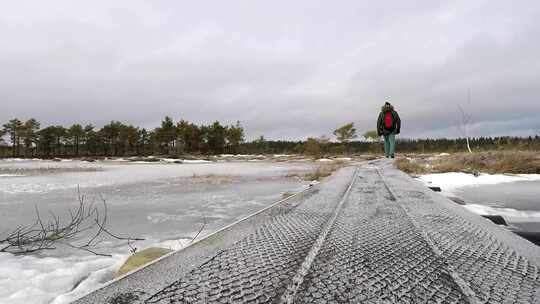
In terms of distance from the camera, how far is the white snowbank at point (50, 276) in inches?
58.0

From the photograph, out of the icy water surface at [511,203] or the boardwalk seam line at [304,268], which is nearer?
the boardwalk seam line at [304,268]

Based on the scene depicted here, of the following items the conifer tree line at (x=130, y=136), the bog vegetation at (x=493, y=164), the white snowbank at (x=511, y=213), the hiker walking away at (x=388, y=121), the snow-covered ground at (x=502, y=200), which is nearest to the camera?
the white snowbank at (x=511, y=213)

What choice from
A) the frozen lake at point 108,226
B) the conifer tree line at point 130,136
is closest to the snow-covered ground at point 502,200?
the frozen lake at point 108,226

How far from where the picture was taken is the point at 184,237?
2.62m

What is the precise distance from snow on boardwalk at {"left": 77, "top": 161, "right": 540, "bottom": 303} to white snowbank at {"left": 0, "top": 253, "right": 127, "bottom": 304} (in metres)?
0.70

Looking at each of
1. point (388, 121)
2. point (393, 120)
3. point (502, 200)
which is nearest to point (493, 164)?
point (393, 120)

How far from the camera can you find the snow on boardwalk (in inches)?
34.8

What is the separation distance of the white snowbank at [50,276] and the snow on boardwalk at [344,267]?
70 cm

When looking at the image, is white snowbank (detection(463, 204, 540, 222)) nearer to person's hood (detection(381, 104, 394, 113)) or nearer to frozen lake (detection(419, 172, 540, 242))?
frozen lake (detection(419, 172, 540, 242))

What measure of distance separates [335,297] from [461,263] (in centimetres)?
67

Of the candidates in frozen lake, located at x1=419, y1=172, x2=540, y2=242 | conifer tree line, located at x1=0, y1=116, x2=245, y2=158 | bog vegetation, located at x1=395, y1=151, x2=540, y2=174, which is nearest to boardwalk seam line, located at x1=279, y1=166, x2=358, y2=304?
frozen lake, located at x1=419, y1=172, x2=540, y2=242

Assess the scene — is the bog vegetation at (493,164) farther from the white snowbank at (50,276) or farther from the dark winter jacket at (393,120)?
the white snowbank at (50,276)

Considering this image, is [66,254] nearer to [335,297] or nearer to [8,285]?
[8,285]

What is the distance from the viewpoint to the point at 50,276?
173 centimetres
